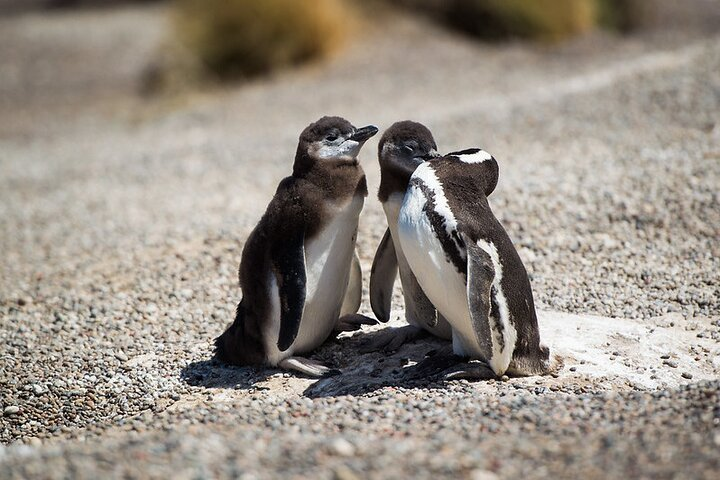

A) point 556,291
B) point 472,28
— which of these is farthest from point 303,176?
point 472,28

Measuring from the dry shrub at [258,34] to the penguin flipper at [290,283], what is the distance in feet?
33.4

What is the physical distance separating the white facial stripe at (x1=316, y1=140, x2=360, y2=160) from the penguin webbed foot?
112 centimetres

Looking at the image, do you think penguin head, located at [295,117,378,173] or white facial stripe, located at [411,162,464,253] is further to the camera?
penguin head, located at [295,117,378,173]

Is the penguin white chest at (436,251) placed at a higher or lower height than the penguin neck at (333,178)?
lower


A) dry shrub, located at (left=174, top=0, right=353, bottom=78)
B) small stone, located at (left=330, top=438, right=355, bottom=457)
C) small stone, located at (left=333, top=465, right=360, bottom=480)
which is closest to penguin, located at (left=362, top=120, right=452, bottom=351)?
small stone, located at (left=330, top=438, right=355, bottom=457)

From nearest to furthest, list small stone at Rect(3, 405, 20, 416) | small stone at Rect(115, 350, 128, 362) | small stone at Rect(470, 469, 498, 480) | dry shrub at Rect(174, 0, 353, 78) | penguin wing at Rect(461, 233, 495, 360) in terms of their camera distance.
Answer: small stone at Rect(470, 469, 498, 480) → penguin wing at Rect(461, 233, 495, 360) → small stone at Rect(3, 405, 20, 416) → small stone at Rect(115, 350, 128, 362) → dry shrub at Rect(174, 0, 353, 78)

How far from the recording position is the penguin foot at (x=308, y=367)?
14.9 feet

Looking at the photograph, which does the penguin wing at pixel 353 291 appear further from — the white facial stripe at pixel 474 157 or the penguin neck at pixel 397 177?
the white facial stripe at pixel 474 157

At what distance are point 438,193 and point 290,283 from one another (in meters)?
0.87

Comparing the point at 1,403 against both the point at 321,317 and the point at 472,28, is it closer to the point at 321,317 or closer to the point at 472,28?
the point at 321,317

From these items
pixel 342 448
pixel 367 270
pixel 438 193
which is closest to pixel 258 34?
pixel 367 270

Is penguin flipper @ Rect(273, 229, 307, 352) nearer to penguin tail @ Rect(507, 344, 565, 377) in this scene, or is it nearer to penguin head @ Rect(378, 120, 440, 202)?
penguin head @ Rect(378, 120, 440, 202)

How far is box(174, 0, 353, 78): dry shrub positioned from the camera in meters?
14.1

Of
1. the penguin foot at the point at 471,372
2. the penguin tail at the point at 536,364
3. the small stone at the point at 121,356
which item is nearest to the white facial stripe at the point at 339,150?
the penguin foot at the point at 471,372
